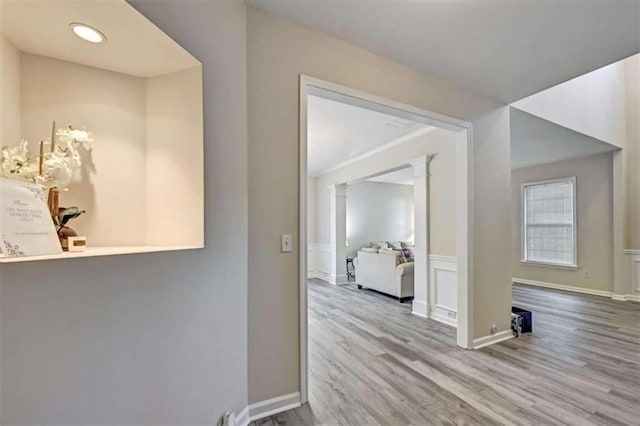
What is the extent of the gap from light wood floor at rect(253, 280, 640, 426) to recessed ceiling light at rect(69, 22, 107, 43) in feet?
7.17

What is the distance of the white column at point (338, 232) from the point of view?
6551 millimetres

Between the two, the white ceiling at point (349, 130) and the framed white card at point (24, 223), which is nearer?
the framed white card at point (24, 223)

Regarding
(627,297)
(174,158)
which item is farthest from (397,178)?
(174,158)

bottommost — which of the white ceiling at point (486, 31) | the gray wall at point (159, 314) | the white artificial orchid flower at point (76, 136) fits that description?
the gray wall at point (159, 314)

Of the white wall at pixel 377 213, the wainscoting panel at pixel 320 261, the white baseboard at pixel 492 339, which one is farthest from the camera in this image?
the white wall at pixel 377 213

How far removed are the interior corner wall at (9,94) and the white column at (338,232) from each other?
5.57 metres

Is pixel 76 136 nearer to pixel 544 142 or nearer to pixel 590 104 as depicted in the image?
pixel 544 142

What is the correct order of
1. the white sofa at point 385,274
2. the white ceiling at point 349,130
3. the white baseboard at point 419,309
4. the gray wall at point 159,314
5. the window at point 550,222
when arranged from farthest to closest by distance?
the window at point 550,222 < the white sofa at point 385,274 < the white baseboard at point 419,309 < the white ceiling at point 349,130 < the gray wall at point 159,314

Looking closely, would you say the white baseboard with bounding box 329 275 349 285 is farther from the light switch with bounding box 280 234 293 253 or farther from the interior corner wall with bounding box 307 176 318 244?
the light switch with bounding box 280 234 293 253

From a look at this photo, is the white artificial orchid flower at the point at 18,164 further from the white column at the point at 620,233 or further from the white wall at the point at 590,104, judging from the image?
the white column at the point at 620,233

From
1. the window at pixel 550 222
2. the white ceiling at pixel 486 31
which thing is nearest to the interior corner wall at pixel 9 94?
the white ceiling at pixel 486 31

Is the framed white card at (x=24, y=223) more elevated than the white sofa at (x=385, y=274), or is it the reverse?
the framed white card at (x=24, y=223)

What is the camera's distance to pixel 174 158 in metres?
1.52

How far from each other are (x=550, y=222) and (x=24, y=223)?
7858mm
